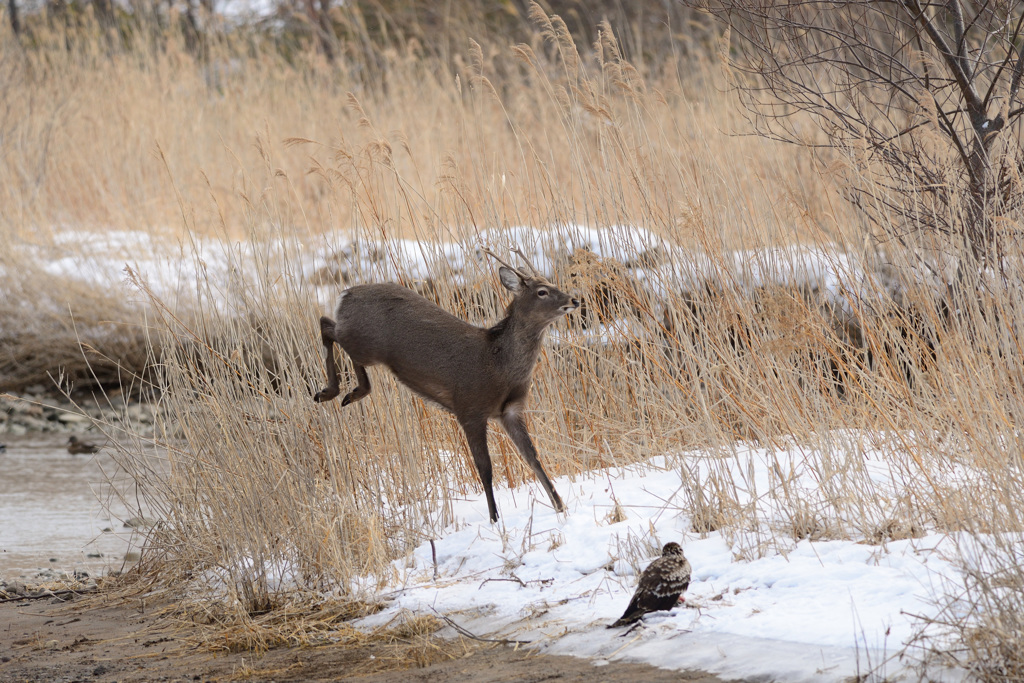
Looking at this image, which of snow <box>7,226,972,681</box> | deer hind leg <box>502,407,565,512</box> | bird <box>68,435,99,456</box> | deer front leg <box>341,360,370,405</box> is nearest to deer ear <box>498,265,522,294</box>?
deer hind leg <box>502,407,565,512</box>

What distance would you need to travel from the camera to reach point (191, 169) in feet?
38.7

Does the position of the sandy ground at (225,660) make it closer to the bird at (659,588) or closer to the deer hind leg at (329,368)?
the bird at (659,588)

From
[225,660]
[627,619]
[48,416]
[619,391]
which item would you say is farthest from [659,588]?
[48,416]

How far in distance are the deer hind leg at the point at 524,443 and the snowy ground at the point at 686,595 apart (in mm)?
128

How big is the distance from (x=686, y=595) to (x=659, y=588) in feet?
0.81

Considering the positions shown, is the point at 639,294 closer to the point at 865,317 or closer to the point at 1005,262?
the point at 865,317

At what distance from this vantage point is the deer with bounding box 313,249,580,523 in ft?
14.0

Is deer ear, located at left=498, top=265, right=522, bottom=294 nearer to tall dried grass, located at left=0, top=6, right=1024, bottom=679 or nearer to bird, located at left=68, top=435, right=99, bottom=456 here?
tall dried grass, located at left=0, top=6, right=1024, bottom=679

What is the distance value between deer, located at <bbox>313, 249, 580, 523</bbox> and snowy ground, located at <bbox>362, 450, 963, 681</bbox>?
0.38m

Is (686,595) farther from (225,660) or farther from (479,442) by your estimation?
(225,660)

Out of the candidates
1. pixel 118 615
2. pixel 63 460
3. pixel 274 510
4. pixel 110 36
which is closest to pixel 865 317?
pixel 274 510

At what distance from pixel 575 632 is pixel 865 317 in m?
2.59

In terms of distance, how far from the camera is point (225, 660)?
3930 millimetres

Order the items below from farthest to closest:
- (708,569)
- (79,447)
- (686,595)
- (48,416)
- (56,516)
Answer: (48,416), (79,447), (56,516), (708,569), (686,595)
